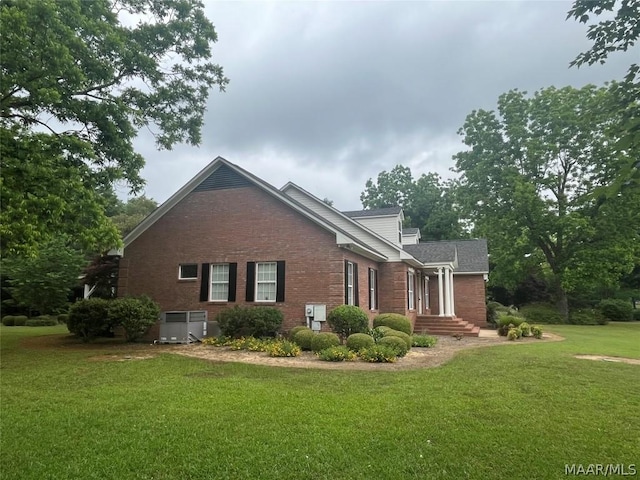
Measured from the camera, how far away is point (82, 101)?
13.2 meters

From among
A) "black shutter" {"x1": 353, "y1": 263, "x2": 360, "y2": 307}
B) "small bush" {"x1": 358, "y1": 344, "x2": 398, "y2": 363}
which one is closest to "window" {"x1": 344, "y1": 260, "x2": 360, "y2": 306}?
"black shutter" {"x1": 353, "y1": 263, "x2": 360, "y2": 307}

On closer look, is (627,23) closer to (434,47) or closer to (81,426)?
(434,47)

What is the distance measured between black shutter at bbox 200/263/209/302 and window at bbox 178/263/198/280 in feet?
1.29

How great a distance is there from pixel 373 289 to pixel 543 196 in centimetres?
2066

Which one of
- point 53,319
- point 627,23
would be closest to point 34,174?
point 627,23

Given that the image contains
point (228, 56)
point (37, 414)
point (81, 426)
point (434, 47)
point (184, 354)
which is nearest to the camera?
point (81, 426)

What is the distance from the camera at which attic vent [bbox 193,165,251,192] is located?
17413 millimetres

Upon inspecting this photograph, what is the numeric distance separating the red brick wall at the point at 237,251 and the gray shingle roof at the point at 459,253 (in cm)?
522

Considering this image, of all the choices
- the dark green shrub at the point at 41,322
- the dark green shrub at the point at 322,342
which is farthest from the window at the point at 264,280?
the dark green shrub at the point at 41,322

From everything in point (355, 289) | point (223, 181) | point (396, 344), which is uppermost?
point (223, 181)

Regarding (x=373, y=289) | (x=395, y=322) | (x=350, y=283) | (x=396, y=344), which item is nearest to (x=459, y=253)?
(x=373, y=289)

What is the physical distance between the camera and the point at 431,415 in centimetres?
591

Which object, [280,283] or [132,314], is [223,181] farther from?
[132,314]

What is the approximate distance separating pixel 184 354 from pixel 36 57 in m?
8.58
